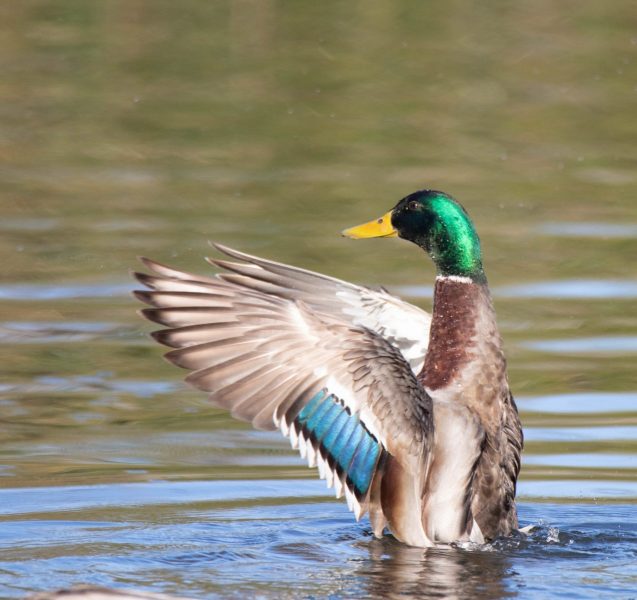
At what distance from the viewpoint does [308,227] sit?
11812 mm

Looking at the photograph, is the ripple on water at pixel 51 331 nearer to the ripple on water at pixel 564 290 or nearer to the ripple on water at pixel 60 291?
the ripple on water at pixel 60 291

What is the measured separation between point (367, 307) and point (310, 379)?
4.25 feet

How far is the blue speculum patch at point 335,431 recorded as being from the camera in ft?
20.9

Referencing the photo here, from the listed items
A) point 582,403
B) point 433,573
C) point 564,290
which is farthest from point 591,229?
point 433,573

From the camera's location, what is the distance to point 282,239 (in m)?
11.4

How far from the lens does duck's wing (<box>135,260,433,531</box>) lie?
6328 mm

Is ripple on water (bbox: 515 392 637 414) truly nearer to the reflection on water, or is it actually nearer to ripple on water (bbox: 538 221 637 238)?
the reflection on water

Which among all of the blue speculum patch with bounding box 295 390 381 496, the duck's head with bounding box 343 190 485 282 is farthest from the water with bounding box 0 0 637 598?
the duck's head with bounding box 343 190 485 282

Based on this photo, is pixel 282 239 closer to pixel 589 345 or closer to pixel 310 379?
pixel 589 345

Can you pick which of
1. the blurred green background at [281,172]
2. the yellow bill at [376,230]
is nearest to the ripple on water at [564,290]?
the blurred green background at [281,172]

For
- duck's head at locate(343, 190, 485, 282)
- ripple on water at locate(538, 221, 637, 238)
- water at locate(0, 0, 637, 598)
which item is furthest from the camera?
ripple on water at locate(538, 221, 637, 238)

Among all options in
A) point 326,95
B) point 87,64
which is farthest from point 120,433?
point 87,64

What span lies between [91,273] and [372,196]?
2.78 metres

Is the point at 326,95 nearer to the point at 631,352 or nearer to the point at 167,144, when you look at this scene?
the point at 167,144
